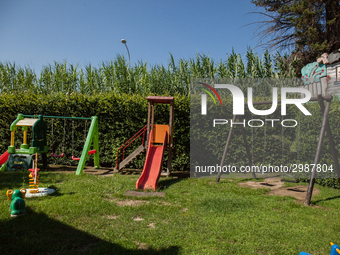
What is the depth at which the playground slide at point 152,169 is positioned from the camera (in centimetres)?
537

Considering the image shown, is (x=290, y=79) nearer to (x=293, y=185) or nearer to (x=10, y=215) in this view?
(x=293, y=185)

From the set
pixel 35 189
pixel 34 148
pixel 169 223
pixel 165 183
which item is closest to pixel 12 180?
pixel 34 148

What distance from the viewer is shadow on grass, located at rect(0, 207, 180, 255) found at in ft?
8.40

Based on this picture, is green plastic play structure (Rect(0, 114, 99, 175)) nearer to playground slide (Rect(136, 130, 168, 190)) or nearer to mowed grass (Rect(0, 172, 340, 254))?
mowed grass (Rect(0, 172, 340, 254))

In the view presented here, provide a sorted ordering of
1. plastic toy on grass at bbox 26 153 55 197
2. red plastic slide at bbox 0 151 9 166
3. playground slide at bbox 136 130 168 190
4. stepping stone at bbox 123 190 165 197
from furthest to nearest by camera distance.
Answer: red plastic slide at bbox 0 151 9 166, playground slide at bbox 136 130 168 190, stepping stone at bbox 123 190 165 197, plastic toy on grass at bbox 26 153 55 197

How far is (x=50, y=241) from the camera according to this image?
2750 millimetres

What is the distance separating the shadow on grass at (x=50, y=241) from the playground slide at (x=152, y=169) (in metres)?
2.31

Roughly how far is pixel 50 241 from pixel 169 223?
1.48 metres

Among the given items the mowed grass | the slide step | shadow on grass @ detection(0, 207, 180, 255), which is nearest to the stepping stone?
the mowed grass

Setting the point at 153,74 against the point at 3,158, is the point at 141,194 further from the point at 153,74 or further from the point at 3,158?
the point at 153,74

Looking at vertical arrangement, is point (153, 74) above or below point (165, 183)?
above

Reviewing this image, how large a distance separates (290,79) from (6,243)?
14962 millimetres

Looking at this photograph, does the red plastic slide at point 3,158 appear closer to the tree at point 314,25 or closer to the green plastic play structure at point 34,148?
the green plastic play structure at point 34,148

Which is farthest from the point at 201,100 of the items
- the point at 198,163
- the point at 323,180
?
the point at 323,180
